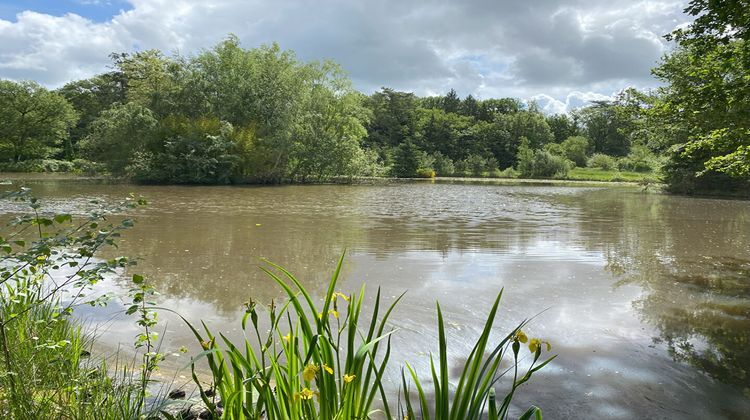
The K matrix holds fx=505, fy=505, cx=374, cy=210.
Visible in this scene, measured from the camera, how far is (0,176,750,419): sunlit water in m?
3.82

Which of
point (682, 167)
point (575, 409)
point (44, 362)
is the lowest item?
point (575, 409)

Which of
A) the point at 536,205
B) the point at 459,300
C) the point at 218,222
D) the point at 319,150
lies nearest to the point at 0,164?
the point at 319,150

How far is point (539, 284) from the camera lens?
6.91m

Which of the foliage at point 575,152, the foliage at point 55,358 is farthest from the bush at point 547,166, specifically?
the foliage at point 55,358

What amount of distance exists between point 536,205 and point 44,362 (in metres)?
19.2

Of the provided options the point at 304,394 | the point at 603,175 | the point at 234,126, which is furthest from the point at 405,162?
the point at 304,394

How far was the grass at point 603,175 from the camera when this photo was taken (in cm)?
4900

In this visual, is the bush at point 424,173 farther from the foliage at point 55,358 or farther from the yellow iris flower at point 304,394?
the yellow iris flower at point 304,394

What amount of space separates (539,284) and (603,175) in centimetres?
5237

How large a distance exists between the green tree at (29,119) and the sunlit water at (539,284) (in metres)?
38.2

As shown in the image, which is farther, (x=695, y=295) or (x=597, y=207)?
(x=597, y=207)

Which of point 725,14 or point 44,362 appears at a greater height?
point 725,14

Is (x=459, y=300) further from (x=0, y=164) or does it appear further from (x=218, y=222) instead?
(x=0, y=164)

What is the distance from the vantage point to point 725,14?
464cm
